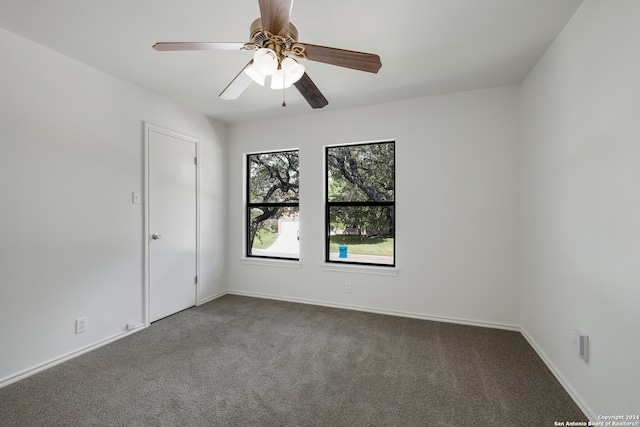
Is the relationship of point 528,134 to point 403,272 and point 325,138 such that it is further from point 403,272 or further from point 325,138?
point 325,138

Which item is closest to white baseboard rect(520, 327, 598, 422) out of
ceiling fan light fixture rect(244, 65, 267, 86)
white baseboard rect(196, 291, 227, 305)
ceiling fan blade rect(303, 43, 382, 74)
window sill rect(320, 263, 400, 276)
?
window sill rect(320, 263, 400, 276)

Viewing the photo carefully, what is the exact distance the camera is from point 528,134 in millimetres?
2736

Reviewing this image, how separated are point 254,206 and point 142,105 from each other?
187 centimetres

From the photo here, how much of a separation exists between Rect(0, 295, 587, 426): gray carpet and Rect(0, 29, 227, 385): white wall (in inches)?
12.3

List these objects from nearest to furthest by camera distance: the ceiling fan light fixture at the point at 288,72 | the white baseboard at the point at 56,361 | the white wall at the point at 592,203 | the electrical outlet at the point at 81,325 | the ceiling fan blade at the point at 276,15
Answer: the ceiling fan blade at the point at 276,15 → the white wall at the point at 592,203 → the ceiling fan light fixture at the point at 288,72 → the white baseboard at the point at 56,361 → the electrical outlet at the point at 81,325

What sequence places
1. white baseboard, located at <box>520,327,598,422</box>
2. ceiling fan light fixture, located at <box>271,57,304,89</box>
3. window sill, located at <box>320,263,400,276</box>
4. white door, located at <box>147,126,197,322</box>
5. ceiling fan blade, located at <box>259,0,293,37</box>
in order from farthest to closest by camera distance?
1. window sill, located at <box>320,263,400,276</box>
2. white door, located at <box>147,126,197,322</box>
3. white baseboard, located at <box>520,327,598,422</box>
4. ceiling fan light fixture, located at <box>271,57,304,89</box>
5. ceiling fan blade, located at <box>259,0,293,37</box>

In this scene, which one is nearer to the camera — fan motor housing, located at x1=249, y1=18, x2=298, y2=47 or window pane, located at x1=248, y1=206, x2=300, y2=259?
fan motor housing, located at x1=249, y1=18, x2=298, y2=47

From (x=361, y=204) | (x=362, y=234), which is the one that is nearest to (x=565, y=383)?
(x=362, y=234)

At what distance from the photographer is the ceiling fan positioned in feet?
4.54

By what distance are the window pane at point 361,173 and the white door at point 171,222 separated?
5.98ft

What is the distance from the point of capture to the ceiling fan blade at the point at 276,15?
1.29 m

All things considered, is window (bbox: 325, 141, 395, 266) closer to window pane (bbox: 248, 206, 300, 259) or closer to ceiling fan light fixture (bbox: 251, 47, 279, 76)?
window pane (bbox: 248, 206, 300, 259)

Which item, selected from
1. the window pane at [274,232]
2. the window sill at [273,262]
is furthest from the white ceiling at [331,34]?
the window sill at [273,262]

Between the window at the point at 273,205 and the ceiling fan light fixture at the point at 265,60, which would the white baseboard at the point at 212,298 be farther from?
the ceiling fan light fixture at the point at 265,60
